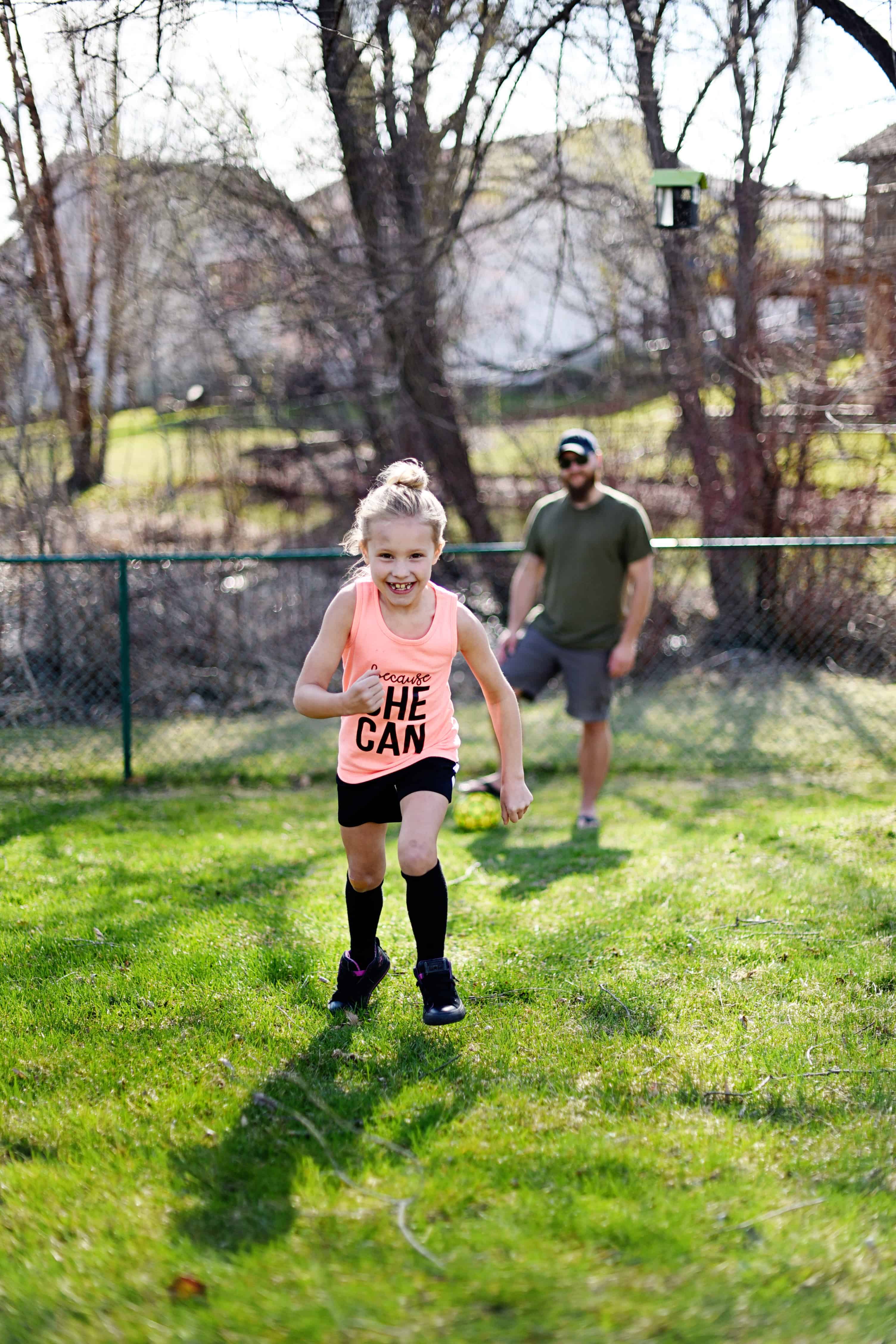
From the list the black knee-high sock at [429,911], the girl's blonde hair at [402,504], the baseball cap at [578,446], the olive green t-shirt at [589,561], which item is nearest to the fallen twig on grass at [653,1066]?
the black knee-high sock at [429,911]

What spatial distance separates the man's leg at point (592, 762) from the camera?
20.5 feet

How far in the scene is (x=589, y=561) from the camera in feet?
20.1

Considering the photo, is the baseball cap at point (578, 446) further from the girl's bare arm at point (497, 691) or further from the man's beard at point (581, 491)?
the girl's bare arm at point (497, 691)

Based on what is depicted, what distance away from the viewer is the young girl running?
11.1ft

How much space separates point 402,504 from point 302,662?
6176 mm

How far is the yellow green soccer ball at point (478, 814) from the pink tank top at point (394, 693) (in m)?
2.75

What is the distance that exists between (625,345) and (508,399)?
1310 mm

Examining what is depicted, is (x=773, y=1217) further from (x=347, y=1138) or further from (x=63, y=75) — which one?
(x=63, y=75)

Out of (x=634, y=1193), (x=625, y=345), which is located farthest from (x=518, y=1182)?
(x=625, y=345)

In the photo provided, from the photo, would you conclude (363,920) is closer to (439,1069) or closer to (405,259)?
(439,1069)

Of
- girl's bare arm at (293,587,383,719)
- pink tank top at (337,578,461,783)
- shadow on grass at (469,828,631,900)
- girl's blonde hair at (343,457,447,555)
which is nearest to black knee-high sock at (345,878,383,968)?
pink tank top at (337,578,461,783)

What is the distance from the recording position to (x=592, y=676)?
6145 millimetres

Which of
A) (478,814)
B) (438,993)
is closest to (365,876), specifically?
(438,993)

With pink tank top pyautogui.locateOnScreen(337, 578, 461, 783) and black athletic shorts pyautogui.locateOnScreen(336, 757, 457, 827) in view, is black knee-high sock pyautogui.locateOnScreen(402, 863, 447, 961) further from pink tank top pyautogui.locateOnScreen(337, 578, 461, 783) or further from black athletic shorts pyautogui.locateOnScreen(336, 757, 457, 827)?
pink tank top pyautogui.locateOnScreen(337, 578, 461, 783)
